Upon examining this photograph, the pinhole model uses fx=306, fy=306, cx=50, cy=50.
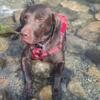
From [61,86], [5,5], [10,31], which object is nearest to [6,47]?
[10,31]

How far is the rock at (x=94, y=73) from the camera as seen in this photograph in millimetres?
A: 5002

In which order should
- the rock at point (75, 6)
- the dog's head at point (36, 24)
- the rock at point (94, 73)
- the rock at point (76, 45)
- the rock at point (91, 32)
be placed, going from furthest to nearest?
1. the rock at point (75, 6)
2. the rock at point (91, 32)
3. the rock at point (76, 45)
4. the rock at point (94, 73)
5. the dog's head at point (36, 24)

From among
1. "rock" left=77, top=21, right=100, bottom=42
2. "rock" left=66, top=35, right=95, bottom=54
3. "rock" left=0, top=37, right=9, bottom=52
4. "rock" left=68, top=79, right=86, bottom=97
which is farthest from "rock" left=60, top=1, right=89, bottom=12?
"rock" left=68, top=79, right=86, bottom=97

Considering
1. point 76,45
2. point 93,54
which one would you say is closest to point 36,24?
point 93,54

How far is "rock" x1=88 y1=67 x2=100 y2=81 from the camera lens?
5.00 meters

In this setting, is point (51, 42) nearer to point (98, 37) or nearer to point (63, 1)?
point (98, 37)

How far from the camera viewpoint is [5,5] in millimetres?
8094

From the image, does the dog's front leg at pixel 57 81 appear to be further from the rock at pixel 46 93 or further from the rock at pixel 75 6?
the rock at pixel 75 6

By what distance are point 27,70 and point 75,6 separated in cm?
352

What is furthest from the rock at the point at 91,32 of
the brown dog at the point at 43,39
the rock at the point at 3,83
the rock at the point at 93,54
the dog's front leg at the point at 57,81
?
the rock at the point at 3,83

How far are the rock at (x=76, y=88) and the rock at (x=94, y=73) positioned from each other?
0.32m

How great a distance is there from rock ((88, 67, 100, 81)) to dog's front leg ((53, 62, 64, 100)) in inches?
26.7

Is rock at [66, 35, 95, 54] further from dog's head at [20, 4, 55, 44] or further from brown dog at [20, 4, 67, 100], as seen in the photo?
dog's head at [20, 4, 55, 44]

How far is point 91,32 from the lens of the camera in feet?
20.8
